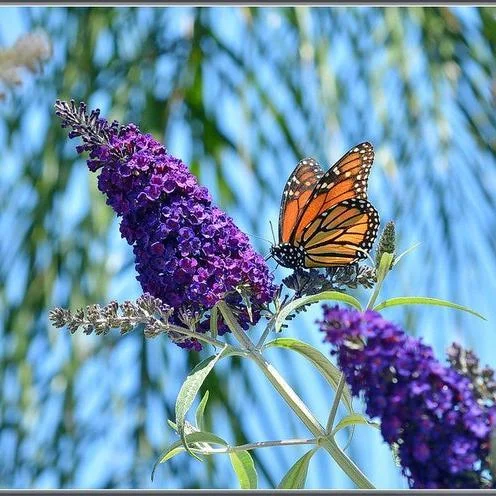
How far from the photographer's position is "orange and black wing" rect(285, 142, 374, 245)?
104 cm

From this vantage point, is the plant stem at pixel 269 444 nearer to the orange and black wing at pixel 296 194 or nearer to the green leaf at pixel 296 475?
the green leaf at pixel 296 475

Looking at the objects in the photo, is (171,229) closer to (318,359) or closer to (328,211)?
(318,359)

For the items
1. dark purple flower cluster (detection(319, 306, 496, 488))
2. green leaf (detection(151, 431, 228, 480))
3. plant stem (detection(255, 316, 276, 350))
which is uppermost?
plant stem (detection(255, 316, 276, 350))

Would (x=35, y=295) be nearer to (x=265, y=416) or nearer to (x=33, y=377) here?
(x=33, y=377)

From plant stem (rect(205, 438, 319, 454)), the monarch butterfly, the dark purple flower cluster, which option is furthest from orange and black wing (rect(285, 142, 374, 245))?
the dark purple flower cluster

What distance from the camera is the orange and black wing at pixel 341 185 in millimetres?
1035

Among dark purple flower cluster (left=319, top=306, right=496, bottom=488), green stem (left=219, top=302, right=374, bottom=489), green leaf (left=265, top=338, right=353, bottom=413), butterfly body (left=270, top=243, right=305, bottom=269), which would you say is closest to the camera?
dark purple flower cluster (left=319, top=306, right=496, bottom=488)

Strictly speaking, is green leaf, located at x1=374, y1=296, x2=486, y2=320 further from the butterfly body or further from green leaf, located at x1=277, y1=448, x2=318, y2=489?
the butterfly body

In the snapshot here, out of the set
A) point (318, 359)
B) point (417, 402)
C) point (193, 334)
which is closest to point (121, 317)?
point (193, 334)

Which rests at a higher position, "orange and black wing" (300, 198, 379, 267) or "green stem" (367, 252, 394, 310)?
"orange and black wing" (300, 198, 379, 267)

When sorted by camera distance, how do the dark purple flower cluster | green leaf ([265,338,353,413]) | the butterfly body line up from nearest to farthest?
1. the dark purple flower cluster
2. green leaf ([265,338,353,413])
3. the butterfly body

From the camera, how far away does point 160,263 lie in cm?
76

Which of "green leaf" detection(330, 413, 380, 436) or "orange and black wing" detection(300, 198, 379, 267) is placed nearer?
"green leaf" detection(330, 413, 380, 436)

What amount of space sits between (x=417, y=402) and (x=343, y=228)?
53cm
